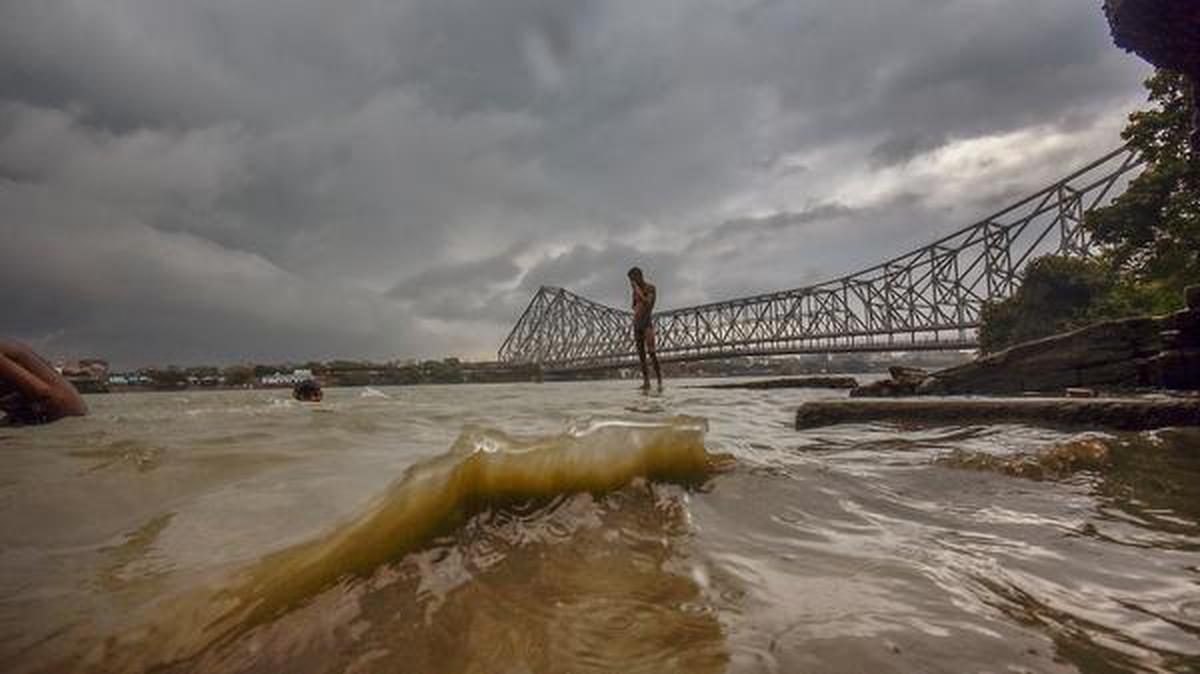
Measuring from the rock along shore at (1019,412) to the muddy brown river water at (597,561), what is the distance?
784mm

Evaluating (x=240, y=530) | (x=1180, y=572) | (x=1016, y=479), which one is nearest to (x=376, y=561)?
(x=240, y=530)

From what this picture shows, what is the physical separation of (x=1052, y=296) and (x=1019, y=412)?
22742 millimetres

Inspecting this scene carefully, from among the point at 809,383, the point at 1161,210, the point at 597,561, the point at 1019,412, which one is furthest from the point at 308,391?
the point at 1161,210

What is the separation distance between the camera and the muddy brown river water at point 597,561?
86 cm

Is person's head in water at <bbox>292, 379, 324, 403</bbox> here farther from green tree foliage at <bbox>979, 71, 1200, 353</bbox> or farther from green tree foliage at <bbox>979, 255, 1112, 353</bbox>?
green tree foliage at <bbox>979, 255, 1112, 353</bbox>

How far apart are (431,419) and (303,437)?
159 cm

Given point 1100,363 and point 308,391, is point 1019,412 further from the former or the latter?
point 308,391

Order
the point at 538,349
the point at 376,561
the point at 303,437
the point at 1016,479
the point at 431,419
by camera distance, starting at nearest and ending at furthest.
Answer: the point at 376,561 → the point at 1016,479 → the point at 303,437 → the point at 431,419 → the point at 538,349

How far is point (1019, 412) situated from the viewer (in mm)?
3570

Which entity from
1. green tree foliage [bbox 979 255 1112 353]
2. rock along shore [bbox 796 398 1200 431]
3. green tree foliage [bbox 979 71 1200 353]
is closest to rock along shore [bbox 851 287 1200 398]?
rock along shore [bbox 796 398 1200 431]

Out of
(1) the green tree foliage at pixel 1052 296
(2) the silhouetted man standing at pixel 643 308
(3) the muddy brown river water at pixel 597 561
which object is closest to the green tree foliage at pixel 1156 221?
(1) the green tree foliage at pixel 1052 296

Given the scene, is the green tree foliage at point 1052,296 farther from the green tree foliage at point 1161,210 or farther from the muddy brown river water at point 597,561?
the muddy brown river water at point 597,561

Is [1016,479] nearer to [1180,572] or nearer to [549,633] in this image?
[1180,572]

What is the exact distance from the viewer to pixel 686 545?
142 cm
